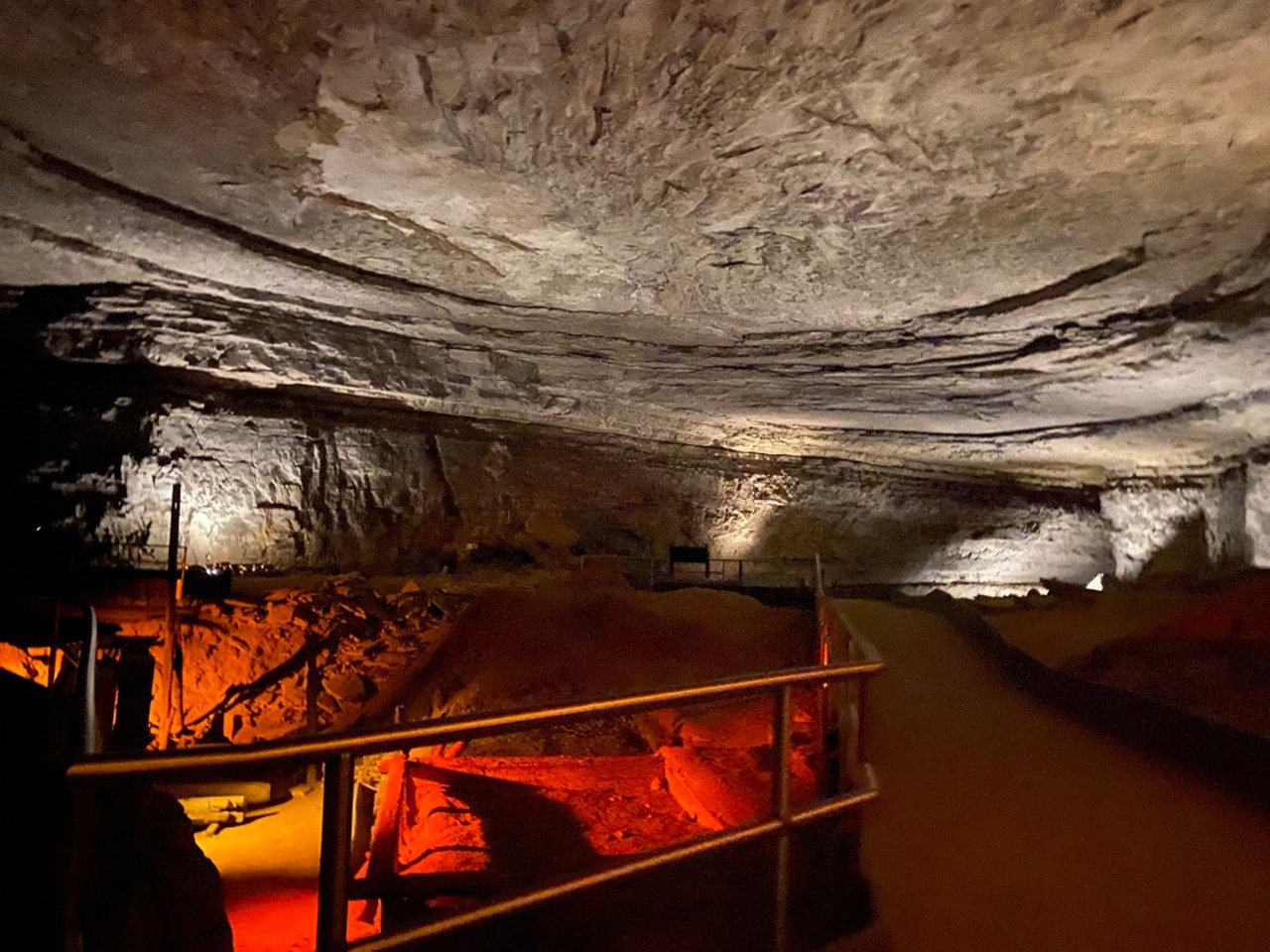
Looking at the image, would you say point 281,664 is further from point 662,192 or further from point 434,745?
point 434,745

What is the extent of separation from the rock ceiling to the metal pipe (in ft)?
10.9

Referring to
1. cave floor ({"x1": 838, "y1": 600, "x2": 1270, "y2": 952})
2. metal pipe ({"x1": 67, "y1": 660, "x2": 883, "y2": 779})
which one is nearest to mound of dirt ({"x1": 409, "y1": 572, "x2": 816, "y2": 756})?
cave floor ({"x1": 838, "y1": 600, "x2": 1270, "y2": 952})

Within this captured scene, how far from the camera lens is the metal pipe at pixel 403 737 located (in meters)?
1.54

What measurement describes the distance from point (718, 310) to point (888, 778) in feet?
18.3

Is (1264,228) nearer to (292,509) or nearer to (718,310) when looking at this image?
(718,310)

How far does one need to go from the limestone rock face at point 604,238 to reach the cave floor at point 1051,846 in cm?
368

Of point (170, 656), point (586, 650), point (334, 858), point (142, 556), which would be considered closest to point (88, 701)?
point (334, 858)

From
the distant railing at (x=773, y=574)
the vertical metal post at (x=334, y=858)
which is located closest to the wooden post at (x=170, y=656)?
the distant railing at (x=773, y=574)

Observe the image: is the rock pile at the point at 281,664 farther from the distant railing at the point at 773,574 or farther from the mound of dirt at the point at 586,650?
the distant railing at the point at 773,574

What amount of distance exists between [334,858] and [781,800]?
1379 mm

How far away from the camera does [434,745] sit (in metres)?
1.91

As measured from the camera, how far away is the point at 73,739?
2.24 m

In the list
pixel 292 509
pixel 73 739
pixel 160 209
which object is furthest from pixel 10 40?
pixel 292 509

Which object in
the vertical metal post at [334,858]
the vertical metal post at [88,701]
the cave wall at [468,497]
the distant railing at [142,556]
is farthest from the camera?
the cave wall at [468,497]
